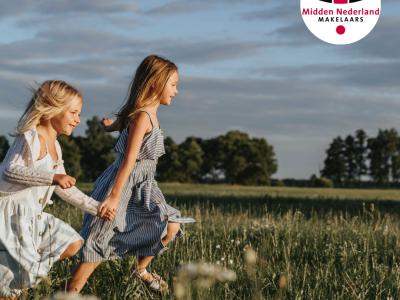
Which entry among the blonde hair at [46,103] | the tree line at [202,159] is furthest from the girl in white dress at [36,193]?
the tree line at [202,159]

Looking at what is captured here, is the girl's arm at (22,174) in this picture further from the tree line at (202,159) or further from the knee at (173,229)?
the tree line at (202,159)

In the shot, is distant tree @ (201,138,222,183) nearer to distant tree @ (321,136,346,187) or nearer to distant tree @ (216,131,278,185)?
distant tree @ (216,131,278,185)

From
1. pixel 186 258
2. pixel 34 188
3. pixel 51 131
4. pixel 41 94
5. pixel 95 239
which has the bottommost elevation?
pixel 186 258

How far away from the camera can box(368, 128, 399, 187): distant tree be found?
89.9 m

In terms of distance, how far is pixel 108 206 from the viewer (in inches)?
113

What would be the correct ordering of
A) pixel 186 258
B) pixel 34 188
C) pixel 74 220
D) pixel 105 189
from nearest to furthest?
pixel 34 188 < pixel 105 189 < pixel 186 258 < pixel 74 220

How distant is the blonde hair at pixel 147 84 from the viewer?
3285mm

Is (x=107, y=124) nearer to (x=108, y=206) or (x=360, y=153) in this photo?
(x=108, y=206)

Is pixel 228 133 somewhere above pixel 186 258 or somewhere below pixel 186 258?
above

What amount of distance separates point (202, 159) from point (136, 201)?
255 feet

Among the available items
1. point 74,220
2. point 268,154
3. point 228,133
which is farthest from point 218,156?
point 74,220

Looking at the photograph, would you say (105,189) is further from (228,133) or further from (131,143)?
(228,133)

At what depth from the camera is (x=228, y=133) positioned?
82438 millimetres

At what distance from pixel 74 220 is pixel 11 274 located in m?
3.75
